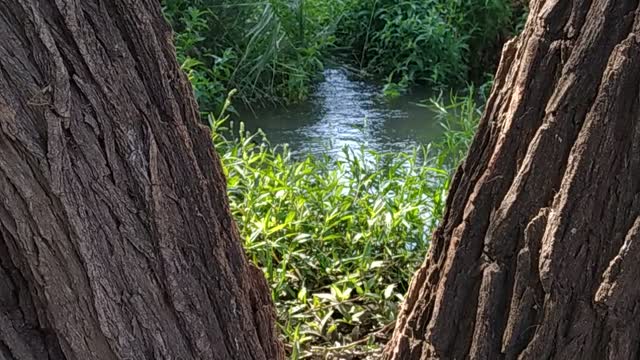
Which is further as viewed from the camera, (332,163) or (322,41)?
(322,41)

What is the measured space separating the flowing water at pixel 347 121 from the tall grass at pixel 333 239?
935 mm

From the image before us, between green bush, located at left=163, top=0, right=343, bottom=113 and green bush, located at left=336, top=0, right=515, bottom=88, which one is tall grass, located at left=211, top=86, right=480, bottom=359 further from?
green bush, located at left=336, top=0, right=515, bottom=88

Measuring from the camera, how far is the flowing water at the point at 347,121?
11.8 feet

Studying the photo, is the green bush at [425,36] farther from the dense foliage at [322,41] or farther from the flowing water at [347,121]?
the flowing water at [347,121]

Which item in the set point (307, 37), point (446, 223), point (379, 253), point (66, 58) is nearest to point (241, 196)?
point (379, 253)

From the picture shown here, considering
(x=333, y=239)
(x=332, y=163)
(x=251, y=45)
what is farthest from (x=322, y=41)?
(x=333, y=239)

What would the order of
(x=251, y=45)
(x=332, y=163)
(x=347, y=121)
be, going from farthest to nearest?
(x=251, y=45) < (x=347, y=121) < (x=332, y=163)

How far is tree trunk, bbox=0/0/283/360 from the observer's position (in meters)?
0.95

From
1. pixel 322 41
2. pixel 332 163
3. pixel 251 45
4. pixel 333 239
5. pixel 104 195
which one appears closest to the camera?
pixel 104 195

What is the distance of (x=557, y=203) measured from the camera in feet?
3.32

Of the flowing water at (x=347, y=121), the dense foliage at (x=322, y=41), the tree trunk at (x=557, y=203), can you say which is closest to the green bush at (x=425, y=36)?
the dense foliage at (x=322, y=41)

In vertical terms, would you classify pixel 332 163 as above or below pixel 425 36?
below

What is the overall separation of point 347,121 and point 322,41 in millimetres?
966

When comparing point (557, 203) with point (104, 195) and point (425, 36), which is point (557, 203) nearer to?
point (104, 195)
